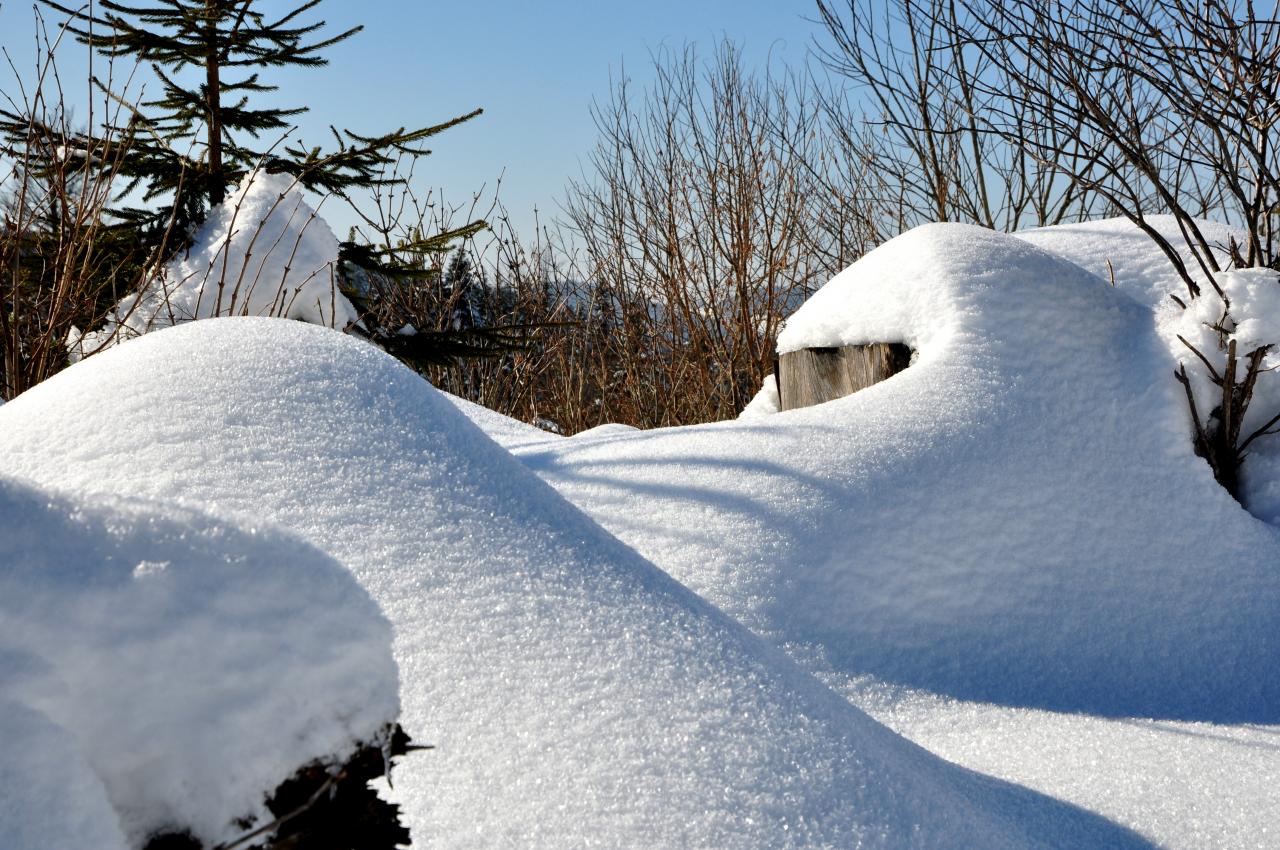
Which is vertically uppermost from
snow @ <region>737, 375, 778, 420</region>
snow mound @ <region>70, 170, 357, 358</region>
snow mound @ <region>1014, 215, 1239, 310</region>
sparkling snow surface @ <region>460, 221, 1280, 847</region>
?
snow mound @ <region>70, 170, 357, 358</region>

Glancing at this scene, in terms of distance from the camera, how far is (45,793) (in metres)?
0.57

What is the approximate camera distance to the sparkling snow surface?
6.02ft

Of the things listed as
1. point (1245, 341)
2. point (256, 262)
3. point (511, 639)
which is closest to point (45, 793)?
point (511, 639)

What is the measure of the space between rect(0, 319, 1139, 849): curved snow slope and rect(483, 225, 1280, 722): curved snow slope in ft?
1.81

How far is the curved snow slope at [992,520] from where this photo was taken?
1.96 m

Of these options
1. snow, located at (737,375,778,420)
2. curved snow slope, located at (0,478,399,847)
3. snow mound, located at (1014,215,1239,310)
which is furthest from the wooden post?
curved snow slope, located at (0,478,399,847)

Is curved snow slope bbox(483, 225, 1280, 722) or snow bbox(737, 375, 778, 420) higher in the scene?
snow bbox(737, 375, 778, 420)

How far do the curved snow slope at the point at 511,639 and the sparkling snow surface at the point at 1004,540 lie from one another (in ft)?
1.48

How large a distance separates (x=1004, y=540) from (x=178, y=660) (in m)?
1.89

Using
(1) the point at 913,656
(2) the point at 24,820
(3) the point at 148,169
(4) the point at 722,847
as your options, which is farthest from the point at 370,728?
A: (3) the point at 148,169

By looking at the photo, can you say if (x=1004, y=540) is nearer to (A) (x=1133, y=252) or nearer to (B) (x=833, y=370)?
(B) (x=833, y=370)

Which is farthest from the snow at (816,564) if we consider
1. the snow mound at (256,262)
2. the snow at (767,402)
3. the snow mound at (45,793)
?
the snow mound at (256,262)

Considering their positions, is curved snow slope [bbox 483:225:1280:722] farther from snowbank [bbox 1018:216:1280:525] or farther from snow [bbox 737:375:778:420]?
snow [bbox 737:375:778:420]

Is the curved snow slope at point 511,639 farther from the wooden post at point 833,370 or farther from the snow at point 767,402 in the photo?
the snow at point 767,402
